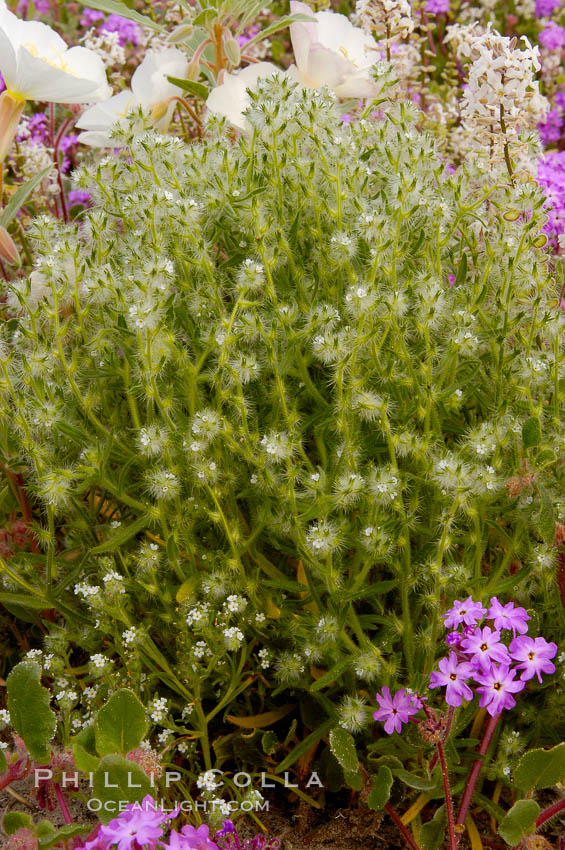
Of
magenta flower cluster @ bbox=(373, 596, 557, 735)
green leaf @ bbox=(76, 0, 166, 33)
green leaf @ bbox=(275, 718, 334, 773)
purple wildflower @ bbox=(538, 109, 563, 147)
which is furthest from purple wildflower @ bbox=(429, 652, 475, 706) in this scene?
purple wildflower @ bbox=(538, 109, 563, 147)

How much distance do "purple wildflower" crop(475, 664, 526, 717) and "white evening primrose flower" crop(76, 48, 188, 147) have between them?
4.51ft

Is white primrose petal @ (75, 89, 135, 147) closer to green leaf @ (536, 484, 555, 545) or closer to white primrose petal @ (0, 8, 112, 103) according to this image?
white primrose petal @ (0, 8, 112, 103)

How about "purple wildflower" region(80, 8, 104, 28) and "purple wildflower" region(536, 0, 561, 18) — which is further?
"purple wildflower" region(536, 0, 561, 18)

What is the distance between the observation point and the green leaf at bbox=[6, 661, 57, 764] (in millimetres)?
1513

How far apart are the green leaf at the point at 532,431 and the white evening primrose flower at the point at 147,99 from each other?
1.09m

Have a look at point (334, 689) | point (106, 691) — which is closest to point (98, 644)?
point (106, 691)

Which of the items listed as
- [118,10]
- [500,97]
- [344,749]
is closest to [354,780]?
[344,749]

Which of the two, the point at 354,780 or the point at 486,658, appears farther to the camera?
the point at 354,780

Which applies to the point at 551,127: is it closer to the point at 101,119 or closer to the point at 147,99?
the point at 147,99

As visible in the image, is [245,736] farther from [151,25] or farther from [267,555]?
[151,25]

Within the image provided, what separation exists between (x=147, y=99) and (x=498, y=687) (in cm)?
149

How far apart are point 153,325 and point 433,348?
48 centimetres

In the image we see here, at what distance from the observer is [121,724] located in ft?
4.72

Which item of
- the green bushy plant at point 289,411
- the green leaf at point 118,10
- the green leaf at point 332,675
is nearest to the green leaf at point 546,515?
the green bushy plant at point 289,411
